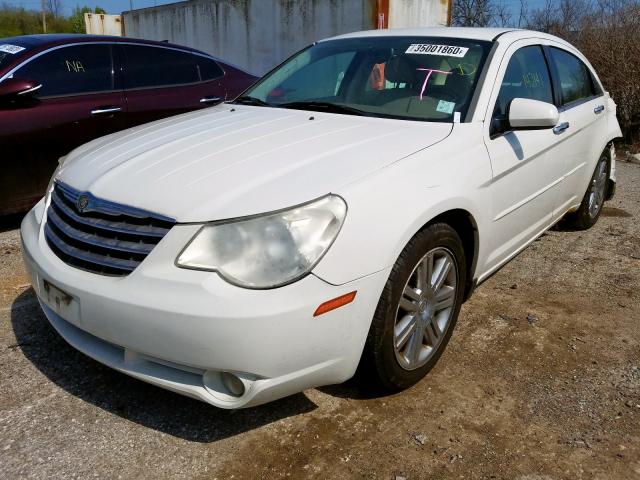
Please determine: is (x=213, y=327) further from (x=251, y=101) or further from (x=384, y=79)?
(x=251, y=101)

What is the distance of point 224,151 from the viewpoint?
8.36 feet

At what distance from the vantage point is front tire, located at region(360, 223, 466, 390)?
2.31 metres

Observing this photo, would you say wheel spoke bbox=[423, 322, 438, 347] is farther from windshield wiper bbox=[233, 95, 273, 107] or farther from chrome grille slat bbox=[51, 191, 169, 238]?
windshield wiper bbox=[233, 95, 273, 107]

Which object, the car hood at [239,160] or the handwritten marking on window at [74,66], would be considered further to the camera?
the handwritten marking on window at [74,66]

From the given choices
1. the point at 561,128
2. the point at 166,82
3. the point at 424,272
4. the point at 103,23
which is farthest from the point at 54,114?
the point at 103,23

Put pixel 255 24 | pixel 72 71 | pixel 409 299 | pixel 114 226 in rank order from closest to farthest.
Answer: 1. pixel 114 226
2. pixel 409 299
3. pixel 72 71
4. pixel 255 24

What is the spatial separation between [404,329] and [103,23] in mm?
15099

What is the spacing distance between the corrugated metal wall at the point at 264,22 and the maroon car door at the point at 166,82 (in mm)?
3842

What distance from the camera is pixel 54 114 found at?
453cm

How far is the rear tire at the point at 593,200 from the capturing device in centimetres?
482

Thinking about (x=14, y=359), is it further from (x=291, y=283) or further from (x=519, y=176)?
(x=519, y=176)

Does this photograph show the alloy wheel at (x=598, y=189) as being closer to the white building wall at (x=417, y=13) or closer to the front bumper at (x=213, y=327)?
the front bumper at (x=213, y=327)

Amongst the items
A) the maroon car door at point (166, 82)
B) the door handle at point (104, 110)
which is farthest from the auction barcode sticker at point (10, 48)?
the maroon car door at point (166, 82)

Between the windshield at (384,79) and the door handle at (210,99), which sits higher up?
the windshield at (384,79)
